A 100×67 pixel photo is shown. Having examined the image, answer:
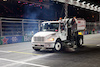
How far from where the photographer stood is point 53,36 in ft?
36.8

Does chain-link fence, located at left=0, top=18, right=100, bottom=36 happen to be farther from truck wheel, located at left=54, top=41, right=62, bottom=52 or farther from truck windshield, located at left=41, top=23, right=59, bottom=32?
truck wheel, located at left=54, top=41, right=62, bottom=52

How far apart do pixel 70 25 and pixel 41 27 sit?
8.73ft

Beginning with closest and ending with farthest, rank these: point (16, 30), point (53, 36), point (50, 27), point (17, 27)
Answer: point (53, 36)
point (50, 27)
point (16, 30)
point (17, 27)

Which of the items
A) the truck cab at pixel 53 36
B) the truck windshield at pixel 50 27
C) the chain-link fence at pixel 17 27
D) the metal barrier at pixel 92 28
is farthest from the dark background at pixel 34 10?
the truck cab at pixel 53 36

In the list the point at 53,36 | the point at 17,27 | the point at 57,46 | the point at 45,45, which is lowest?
the point at 57,46

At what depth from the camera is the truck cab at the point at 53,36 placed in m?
10.9

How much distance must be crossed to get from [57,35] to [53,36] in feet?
1.54

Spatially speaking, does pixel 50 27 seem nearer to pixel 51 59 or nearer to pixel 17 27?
pixel 51 59

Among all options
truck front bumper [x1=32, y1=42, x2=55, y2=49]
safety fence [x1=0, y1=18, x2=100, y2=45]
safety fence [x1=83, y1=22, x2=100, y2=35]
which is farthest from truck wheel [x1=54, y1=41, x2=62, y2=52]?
safety fence [x1=83, y1=22, x2=100, y2=35]

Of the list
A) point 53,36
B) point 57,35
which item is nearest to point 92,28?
point 57,35

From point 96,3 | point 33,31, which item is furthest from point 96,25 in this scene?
point 33,31

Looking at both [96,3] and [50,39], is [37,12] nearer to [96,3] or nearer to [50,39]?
[96,3]

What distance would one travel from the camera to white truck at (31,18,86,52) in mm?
10977

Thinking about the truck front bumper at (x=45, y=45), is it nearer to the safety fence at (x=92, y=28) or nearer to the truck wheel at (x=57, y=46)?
the truck wheel at (x=57, y=46)
